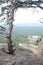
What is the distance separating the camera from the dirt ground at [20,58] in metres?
6.35

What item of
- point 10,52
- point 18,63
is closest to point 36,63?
point 18,63

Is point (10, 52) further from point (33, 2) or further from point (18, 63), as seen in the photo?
point (33, 2)

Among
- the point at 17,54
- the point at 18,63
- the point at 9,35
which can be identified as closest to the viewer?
the point at 18,63

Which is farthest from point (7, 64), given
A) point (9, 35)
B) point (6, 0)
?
point (6, 0)

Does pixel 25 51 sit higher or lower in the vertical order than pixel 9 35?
lower

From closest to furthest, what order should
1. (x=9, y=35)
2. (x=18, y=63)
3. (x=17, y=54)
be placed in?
(x=18, y=63) < (x=9, y=35) < (x=17, y=54)

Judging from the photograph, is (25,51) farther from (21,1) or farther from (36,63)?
(21,1)

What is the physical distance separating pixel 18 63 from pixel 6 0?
1.42 m

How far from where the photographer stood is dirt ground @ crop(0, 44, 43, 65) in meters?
6.35

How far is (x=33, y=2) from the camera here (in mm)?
6680

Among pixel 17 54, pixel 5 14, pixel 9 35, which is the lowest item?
pixel 17 54

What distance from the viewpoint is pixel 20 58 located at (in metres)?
6.71

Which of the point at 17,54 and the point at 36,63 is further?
the point at 17,54

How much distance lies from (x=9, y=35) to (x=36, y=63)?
93cm
